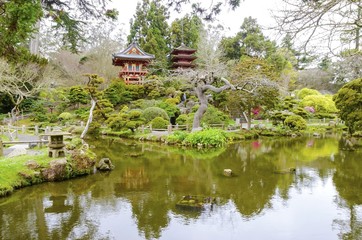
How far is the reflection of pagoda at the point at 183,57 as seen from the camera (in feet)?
98.3

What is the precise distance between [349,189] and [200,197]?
161 inches

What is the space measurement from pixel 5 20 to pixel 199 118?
14.8 metres

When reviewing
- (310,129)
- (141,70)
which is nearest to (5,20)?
(310,129)

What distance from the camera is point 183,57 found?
1193 inches

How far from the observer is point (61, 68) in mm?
28484

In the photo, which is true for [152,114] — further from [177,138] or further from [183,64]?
[183,64]

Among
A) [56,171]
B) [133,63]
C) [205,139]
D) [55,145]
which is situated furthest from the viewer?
[133,63]

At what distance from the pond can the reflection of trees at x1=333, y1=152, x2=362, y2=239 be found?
0.07ft

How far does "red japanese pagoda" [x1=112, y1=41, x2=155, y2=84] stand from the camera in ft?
92.8

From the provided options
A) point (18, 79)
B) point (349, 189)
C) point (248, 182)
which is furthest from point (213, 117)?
point (18, 79)

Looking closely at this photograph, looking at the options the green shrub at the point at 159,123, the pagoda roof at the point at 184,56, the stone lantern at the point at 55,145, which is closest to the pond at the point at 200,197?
the stone lantern at the point at 55,145

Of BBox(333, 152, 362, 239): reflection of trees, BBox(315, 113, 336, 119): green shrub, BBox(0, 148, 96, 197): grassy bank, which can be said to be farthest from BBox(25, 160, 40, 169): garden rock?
BBox(315, 113, 336, 119): green shrub

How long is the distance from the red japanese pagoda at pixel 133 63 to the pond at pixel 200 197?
17.5 metres

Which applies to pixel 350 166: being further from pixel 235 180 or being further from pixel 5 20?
pixel 5 20
